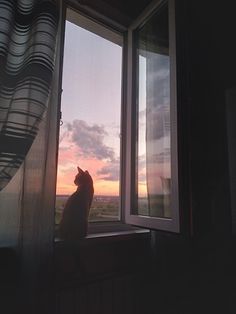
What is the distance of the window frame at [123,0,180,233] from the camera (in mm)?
1301

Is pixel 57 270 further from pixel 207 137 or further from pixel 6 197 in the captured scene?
pixel 207 137

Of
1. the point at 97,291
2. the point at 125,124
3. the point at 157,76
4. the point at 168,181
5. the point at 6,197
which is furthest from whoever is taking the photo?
the point at 125,124

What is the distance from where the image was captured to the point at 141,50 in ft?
5.46

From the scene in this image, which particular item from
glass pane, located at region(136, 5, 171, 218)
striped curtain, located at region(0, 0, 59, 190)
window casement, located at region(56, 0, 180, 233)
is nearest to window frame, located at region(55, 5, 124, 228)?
window casement, located at region(56, 0, 180, 233)

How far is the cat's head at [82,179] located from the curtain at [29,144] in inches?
8.6

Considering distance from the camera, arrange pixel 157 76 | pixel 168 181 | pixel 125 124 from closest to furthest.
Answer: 1. pixel 168 181
2. pixel 157 76
3. pixel 125 124

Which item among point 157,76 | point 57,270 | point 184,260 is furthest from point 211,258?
point 157,76

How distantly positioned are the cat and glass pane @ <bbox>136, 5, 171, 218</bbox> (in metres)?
0.36

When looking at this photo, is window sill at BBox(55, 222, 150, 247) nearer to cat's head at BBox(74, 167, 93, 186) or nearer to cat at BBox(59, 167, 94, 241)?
cat at BBox(59, 167, 94, 241)

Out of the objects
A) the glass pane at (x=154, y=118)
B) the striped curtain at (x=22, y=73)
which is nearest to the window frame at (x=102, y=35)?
the glass pane at (x=154, y=118)

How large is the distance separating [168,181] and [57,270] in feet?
2.26

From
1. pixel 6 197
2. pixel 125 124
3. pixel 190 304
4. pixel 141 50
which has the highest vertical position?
pixel 141 50

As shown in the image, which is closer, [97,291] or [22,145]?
[22,145]

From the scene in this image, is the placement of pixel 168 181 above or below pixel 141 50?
below
